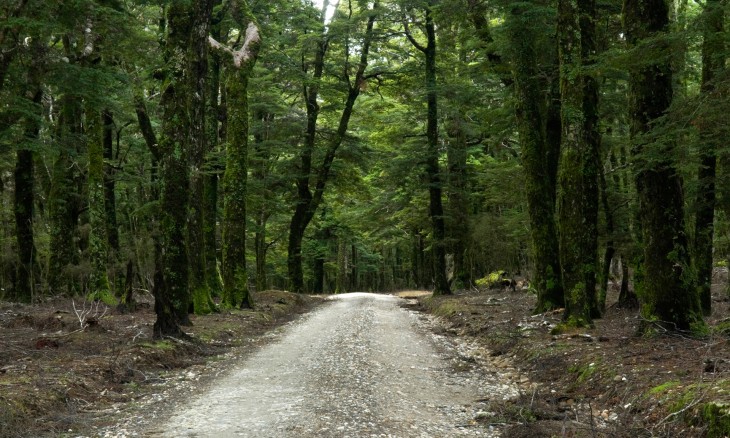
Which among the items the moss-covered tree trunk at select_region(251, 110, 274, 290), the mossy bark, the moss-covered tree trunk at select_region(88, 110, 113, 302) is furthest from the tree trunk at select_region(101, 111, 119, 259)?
the moss-covered tree trunk at select_region(251, 110, 274, 290)

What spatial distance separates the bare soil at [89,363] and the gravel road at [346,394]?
0.93 m

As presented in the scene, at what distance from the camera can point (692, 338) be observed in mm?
7605

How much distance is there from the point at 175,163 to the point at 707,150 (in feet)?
31.7

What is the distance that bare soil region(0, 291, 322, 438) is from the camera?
5758 mm

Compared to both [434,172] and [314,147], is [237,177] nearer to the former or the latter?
[434,172]

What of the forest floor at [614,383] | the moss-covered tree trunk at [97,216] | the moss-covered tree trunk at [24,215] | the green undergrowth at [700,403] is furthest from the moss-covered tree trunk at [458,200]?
the green undergrowth at [700,403]

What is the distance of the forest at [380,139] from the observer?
807 cm

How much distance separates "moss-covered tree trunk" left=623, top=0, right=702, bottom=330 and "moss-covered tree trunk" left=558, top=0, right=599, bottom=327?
1.76 metres

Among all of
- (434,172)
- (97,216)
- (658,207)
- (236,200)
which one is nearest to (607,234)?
(658,207)

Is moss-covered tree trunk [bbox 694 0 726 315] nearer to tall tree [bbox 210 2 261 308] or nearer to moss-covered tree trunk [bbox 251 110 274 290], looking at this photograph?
tall tree [bbox 210 2 261 308]

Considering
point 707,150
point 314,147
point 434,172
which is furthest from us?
point 314,147

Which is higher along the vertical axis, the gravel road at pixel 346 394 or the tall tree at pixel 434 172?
the tall tree at pixel 434 172

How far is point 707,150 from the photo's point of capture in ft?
24.5

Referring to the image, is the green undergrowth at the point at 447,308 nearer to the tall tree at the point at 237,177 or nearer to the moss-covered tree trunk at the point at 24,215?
the tall tree at the point at 237,177
